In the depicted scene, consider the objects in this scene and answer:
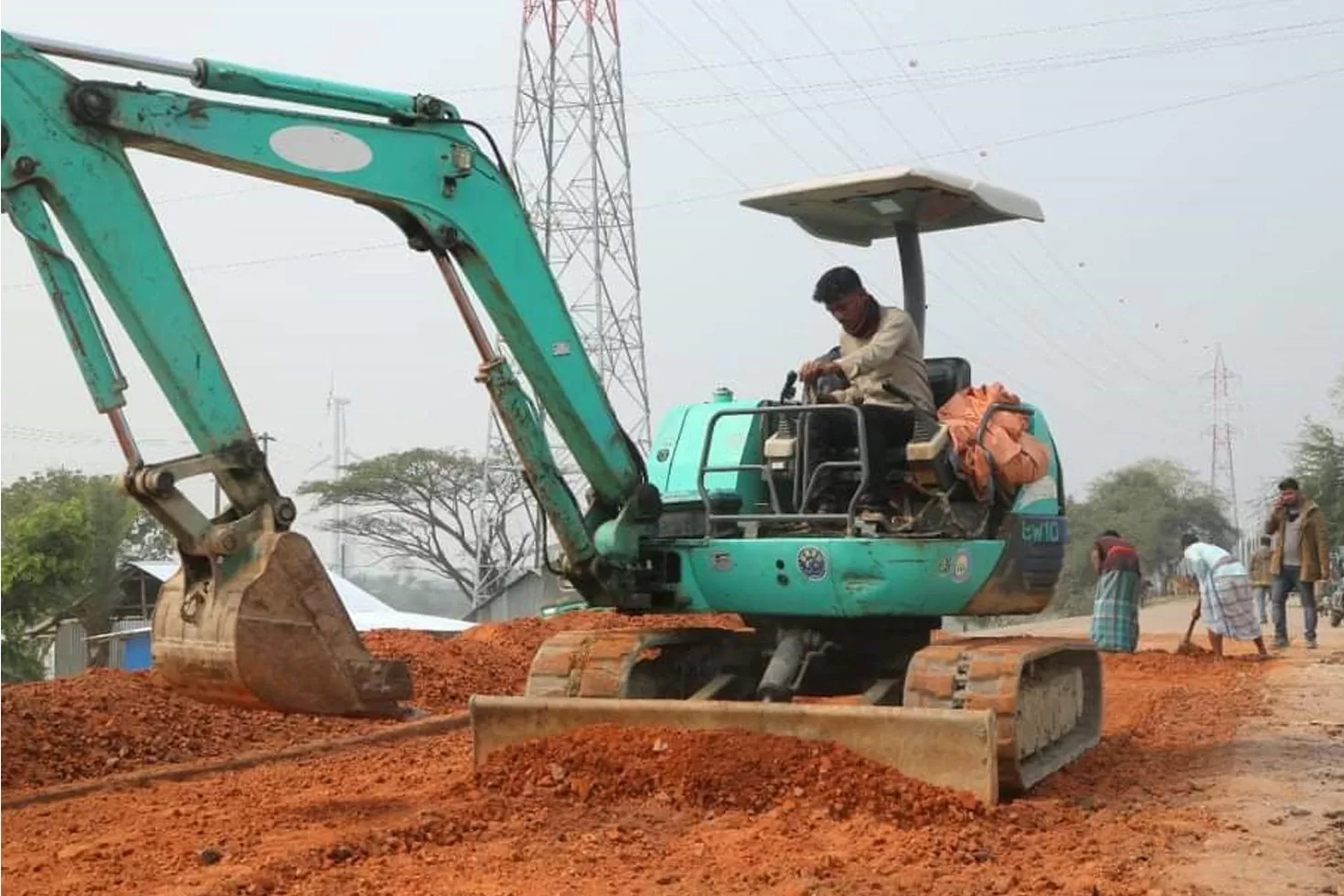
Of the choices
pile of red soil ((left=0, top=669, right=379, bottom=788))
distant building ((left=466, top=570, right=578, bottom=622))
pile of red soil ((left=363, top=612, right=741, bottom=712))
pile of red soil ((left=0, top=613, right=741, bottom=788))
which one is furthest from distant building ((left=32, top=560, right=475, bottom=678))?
pile of red soil ((left=0, top=669, right=379, bottom=788))

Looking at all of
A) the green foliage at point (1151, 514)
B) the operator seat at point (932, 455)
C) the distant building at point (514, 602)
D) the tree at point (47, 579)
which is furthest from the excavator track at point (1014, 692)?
the green foliage at point (1151, 514)

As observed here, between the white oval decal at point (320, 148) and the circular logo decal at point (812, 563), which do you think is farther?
the circular logo decal at point (812, 563)

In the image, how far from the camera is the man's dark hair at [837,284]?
25.8 feet

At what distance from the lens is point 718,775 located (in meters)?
6.54

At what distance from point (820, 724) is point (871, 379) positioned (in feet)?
5.74

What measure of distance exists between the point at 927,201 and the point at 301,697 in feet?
13.8

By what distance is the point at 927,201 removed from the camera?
27.1ft

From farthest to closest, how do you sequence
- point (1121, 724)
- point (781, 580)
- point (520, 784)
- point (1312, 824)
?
point (1121, 724) < point (781, 580) < point (520, 784) < point (1312, 824)

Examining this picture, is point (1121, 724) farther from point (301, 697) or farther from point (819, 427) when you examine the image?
point (301, 697)

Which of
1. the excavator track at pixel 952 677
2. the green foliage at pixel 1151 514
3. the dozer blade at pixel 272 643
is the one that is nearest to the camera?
the dozer blade at pixel 272 643

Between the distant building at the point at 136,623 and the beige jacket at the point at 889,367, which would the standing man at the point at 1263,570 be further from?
the distant building at the point at 136,623

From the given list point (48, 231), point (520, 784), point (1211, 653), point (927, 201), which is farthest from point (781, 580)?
point (1211, 653)

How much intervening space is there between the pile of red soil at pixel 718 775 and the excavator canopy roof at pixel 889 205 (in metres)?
2.83

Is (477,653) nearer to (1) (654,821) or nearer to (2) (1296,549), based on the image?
(1) (654,821)
